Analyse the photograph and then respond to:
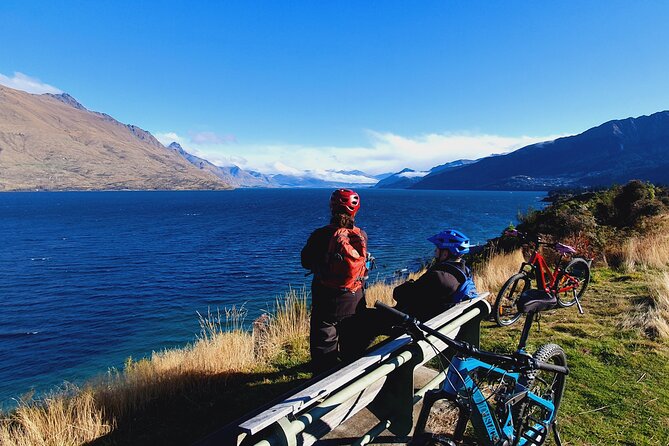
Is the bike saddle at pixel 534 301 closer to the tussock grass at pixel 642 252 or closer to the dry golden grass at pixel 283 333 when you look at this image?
the dry golden grass at pixel 283 333

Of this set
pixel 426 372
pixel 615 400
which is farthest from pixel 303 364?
pixel 615 400

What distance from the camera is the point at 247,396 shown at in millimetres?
4695

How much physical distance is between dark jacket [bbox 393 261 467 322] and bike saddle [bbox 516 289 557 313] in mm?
627

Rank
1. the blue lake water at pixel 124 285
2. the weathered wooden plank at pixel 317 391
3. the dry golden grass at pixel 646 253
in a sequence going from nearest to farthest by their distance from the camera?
1. the weathered wooden plank at pixel 317 391
2. the dry golden grass at pixel 646 253
3. the blue lake water at pixel 124 285

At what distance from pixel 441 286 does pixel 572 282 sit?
210 inches

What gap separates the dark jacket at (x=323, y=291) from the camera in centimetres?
378

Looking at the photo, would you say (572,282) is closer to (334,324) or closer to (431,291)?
(431,291)

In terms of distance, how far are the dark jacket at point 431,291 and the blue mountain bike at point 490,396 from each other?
992mm

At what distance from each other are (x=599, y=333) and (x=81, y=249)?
41.0 m

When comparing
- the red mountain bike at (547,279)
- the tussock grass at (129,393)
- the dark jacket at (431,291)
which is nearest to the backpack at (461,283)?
the dark jacket at (431,291)

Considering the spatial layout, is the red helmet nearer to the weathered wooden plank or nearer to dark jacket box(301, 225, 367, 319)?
dark jacket box(301, 225, 367, 319)

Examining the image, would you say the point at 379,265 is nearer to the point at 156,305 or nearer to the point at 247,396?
the point at 156,305

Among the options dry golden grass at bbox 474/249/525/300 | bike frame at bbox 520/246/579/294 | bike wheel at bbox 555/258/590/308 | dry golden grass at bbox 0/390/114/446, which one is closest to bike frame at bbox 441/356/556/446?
dry golden grass at bbox 0/390/114/446

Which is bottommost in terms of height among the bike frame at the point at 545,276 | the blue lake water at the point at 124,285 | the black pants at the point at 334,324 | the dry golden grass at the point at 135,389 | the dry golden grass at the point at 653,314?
the blue lake water at the point at 124,285
